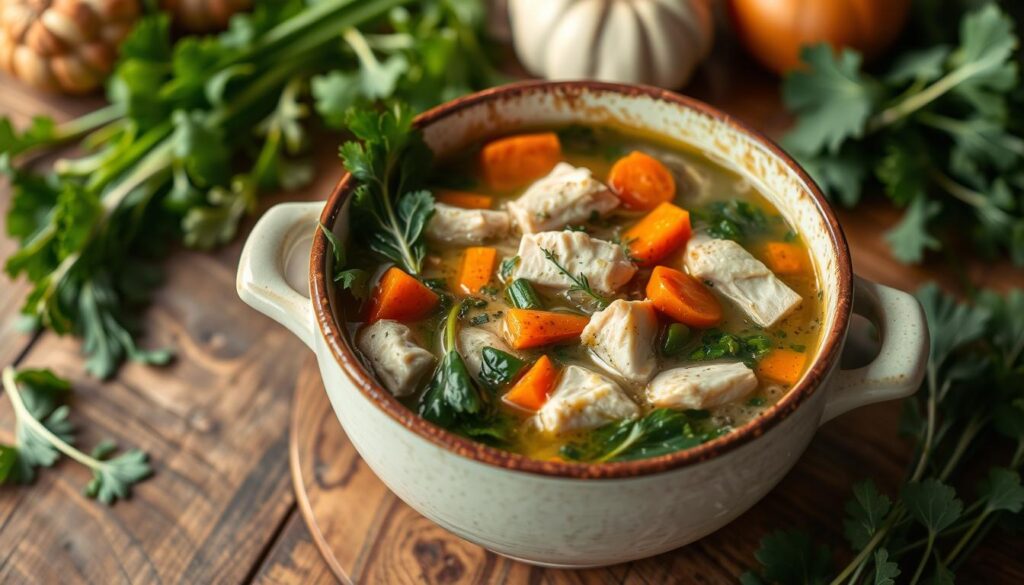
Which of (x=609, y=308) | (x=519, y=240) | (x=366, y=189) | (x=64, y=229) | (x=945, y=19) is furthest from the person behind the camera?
(x=945, y=19)

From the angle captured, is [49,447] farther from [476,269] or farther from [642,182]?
[642,182]

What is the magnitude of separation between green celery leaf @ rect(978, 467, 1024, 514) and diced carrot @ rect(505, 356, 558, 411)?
1.03m

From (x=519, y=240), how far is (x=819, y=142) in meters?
1.14

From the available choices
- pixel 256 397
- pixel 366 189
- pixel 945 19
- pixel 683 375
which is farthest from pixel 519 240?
pixel 945 19

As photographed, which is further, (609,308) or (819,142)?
(819,142)

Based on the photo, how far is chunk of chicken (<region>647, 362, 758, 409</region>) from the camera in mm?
2045

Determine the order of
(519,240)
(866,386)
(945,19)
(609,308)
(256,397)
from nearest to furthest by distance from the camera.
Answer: (866,386), (609,308), (519,240), (256,397), (945,19)

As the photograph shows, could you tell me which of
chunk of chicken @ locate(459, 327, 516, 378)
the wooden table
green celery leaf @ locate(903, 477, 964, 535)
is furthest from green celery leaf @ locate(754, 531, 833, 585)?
chunk of chicken @ locate(459, 327, 516, 378)

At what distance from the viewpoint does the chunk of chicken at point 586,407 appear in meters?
2.01

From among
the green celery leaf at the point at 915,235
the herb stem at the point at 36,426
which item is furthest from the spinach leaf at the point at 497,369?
the green celery leaf at the point at 915,235

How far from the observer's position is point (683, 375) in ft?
6.91

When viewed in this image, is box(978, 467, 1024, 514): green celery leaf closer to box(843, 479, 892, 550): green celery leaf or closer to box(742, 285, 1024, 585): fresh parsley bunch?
box(742, 285, 1024, 585): fresh parsley bunch

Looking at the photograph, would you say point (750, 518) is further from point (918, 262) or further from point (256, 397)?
point (256, 397)

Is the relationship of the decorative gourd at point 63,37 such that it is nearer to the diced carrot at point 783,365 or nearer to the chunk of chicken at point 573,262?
the chunk of chicken at point 573,262
